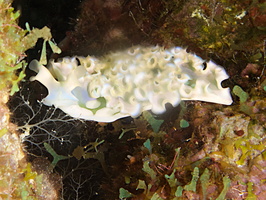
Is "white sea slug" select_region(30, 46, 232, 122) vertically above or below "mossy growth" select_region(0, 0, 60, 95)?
below

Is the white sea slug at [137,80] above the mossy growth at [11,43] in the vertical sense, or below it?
below

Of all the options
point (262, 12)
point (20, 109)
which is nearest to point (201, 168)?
point (262, 12)

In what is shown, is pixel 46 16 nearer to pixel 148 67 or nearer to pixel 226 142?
pixel 148 67

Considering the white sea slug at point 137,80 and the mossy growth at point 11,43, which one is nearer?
the mossy growth at point 11,43

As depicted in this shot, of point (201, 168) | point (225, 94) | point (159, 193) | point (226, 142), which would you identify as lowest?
point (159, 193)

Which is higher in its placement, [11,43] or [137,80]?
[11,43]

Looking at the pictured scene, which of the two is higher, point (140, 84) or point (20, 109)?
point (140, 84)

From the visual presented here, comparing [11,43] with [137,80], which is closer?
[11,43]

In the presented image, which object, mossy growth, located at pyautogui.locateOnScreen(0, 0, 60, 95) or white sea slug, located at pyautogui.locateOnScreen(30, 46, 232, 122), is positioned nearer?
mossy growth, located at pyautogui.locateOnScreen(0, 0, 60, 95)
